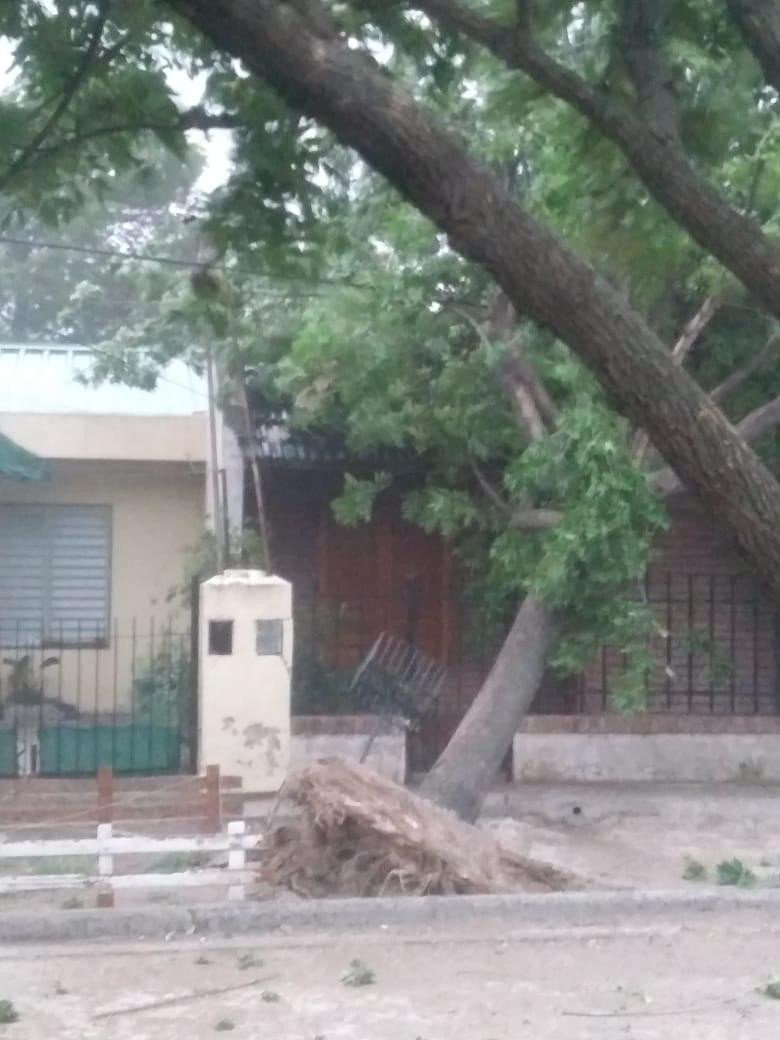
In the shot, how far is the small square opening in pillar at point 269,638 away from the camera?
1147 centimetres

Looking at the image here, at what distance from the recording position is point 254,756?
11.3 meters

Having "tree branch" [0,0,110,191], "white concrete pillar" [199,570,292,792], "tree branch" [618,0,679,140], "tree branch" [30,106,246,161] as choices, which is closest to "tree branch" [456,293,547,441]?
"white concrete pillar" [199,570,292,792]

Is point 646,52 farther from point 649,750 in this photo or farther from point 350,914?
point 649,750

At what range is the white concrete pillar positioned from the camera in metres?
11.3

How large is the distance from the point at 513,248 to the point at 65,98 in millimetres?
2856

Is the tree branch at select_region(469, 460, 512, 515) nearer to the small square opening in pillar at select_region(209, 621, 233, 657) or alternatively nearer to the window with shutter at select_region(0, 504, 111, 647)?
the small square opening in pillar at select_region(209, 621, 233, 657)

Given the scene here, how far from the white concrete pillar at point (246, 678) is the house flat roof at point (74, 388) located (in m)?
4.94

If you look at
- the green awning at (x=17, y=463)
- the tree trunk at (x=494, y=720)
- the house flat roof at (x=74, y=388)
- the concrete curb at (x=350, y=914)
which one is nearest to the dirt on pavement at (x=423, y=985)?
the concrete curb at (x=350, y=914)

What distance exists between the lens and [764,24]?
19.0 ft

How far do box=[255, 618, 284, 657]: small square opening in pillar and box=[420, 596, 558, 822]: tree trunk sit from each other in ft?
4.47

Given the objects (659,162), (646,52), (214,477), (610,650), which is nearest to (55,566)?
(214,477)

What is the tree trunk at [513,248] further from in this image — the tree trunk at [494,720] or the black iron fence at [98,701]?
the black iron fence at [98,701]

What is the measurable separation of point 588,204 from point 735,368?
4.38m

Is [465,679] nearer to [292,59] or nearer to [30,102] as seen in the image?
[30,102]
